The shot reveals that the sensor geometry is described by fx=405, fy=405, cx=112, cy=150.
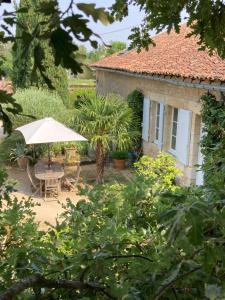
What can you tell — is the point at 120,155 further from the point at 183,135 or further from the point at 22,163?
the point at 183,135

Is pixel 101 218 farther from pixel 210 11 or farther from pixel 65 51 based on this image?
pixel 65 51

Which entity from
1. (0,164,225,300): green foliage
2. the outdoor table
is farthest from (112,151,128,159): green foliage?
(0,164,225,300): green foliage

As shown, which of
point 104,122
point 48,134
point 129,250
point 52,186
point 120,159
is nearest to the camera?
point 129,250

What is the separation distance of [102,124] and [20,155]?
3294 millimetres

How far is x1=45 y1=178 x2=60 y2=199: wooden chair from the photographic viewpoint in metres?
10.1

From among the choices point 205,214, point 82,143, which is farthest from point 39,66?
point 82,143

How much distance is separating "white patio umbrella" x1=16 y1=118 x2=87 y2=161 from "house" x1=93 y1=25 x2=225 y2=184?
100 inches

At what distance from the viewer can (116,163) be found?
1320 cm

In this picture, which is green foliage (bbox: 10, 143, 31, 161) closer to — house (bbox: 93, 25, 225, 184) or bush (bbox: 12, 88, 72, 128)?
bush (bbox: 12, 88, 72, 128)

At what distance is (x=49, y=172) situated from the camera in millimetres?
10086

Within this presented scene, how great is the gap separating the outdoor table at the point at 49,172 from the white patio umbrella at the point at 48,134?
78cm

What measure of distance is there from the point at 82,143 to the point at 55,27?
11633 millimetres

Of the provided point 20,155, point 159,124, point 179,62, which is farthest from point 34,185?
point 179,62

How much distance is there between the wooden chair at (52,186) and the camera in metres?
10.1
